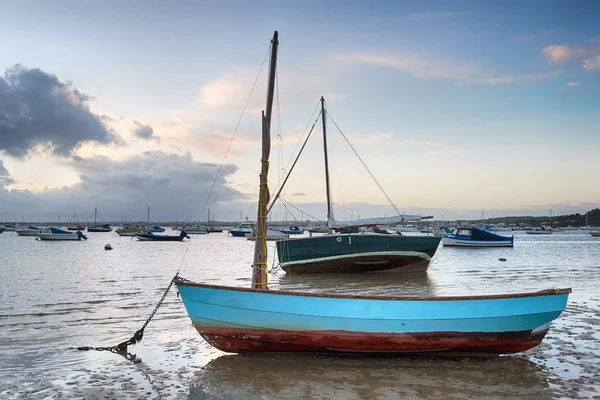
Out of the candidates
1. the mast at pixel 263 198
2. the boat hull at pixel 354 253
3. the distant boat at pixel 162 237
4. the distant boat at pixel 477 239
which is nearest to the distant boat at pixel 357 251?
the boat hull at pixel 354 253

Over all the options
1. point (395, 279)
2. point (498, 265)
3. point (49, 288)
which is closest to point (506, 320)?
point (395, 279)

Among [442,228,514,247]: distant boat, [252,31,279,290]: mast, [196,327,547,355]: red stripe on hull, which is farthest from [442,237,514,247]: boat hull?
[252,31,279,290]: mast

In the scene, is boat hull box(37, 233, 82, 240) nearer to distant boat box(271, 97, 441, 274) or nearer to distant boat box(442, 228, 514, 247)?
distant boat box(442, 228, 514, 247)

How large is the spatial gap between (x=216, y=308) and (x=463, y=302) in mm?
4662

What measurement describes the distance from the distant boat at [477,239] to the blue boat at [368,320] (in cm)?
4340

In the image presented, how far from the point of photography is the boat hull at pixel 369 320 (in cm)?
833

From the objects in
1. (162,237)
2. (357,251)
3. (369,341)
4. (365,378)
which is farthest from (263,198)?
(162,237)

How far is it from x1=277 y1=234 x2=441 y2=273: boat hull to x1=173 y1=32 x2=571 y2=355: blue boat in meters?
13.2

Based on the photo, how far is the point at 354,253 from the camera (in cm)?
2216

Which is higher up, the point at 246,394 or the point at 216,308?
the point at 216,308

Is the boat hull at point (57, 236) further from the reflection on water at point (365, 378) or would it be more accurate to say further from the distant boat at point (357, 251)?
the reflection on water at point (365, 378)

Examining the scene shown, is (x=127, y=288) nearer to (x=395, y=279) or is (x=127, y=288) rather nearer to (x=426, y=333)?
(x=395, y=279)

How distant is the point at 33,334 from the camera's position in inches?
436

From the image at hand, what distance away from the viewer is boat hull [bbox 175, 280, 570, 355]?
8328 mm
